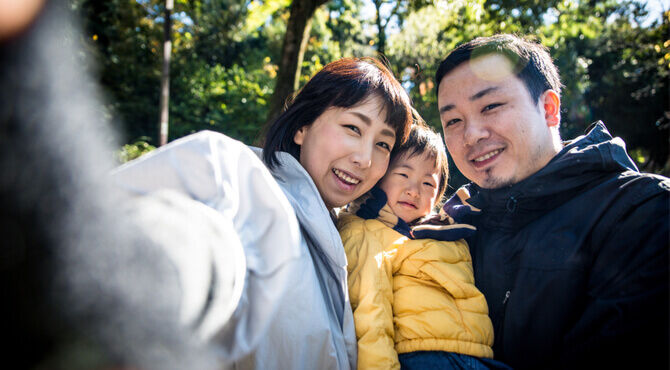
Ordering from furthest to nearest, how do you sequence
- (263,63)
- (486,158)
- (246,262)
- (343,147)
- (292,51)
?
(263,63) → (292,51) → (486,158) → (343,147) → (246,262)

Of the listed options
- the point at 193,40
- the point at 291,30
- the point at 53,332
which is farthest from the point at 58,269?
the point at 193,40

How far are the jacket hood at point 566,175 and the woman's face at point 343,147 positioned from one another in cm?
84

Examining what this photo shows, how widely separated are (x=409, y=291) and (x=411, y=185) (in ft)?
2.80

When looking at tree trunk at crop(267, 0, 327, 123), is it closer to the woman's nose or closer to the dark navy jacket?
the woman's nose

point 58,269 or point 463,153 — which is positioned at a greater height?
point 463,153

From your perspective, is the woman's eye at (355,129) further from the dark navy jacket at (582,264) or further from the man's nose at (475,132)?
the dark navy jacket at (582,264)

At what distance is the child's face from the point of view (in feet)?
9.05

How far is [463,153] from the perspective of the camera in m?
2.51

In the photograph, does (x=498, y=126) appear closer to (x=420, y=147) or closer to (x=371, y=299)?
(x=420, y=147)

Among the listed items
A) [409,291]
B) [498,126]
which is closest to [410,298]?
[409,291]

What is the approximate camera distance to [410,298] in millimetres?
2156

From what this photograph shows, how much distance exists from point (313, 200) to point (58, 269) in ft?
3.74

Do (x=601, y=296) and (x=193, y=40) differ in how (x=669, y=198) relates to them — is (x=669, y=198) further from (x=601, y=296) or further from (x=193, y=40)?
(x=193, y=40)

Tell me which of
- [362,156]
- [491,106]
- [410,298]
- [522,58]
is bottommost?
[410,298]
